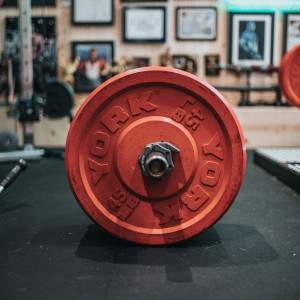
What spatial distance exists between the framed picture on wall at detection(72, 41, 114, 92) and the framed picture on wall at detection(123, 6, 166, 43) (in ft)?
0.99

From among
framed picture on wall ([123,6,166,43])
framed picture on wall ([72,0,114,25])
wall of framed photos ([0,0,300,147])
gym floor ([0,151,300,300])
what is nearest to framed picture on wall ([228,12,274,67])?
wall of framed photos ([0,0,300,147])

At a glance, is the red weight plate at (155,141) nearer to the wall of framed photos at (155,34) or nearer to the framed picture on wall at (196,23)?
the wall of framed photos at (155,34)

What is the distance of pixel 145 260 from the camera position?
1.40 m

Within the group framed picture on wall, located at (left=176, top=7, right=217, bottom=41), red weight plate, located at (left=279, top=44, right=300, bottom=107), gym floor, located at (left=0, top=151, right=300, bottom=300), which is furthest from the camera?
framed picture on wall, located at (left=176, top=7, right=217, bottom=41)

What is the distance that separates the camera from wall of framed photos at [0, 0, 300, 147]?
481 centimetres

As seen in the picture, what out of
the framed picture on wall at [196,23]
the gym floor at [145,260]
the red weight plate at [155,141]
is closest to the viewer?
the gym floor at [145,260]

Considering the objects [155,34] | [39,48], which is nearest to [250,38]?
[155,34]

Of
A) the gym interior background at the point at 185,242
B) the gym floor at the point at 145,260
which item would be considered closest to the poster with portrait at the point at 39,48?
the gym interior background at the point at 185,242

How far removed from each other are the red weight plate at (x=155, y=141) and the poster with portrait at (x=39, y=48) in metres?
3.72

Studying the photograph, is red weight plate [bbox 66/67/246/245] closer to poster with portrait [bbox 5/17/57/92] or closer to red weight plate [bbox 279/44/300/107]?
red weight plate [bbox 279/44/300/107]

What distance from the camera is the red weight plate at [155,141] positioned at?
4.72ft

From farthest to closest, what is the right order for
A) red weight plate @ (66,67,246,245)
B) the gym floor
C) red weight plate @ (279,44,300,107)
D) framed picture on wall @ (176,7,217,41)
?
framed picture on wall @ (176,7,217,41) → red weight plate @ (279,44,300,107) → red weight plate @ (66,67,246,245) → the gym floor

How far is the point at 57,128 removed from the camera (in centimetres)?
477

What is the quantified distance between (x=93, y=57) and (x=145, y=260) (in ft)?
12.9
